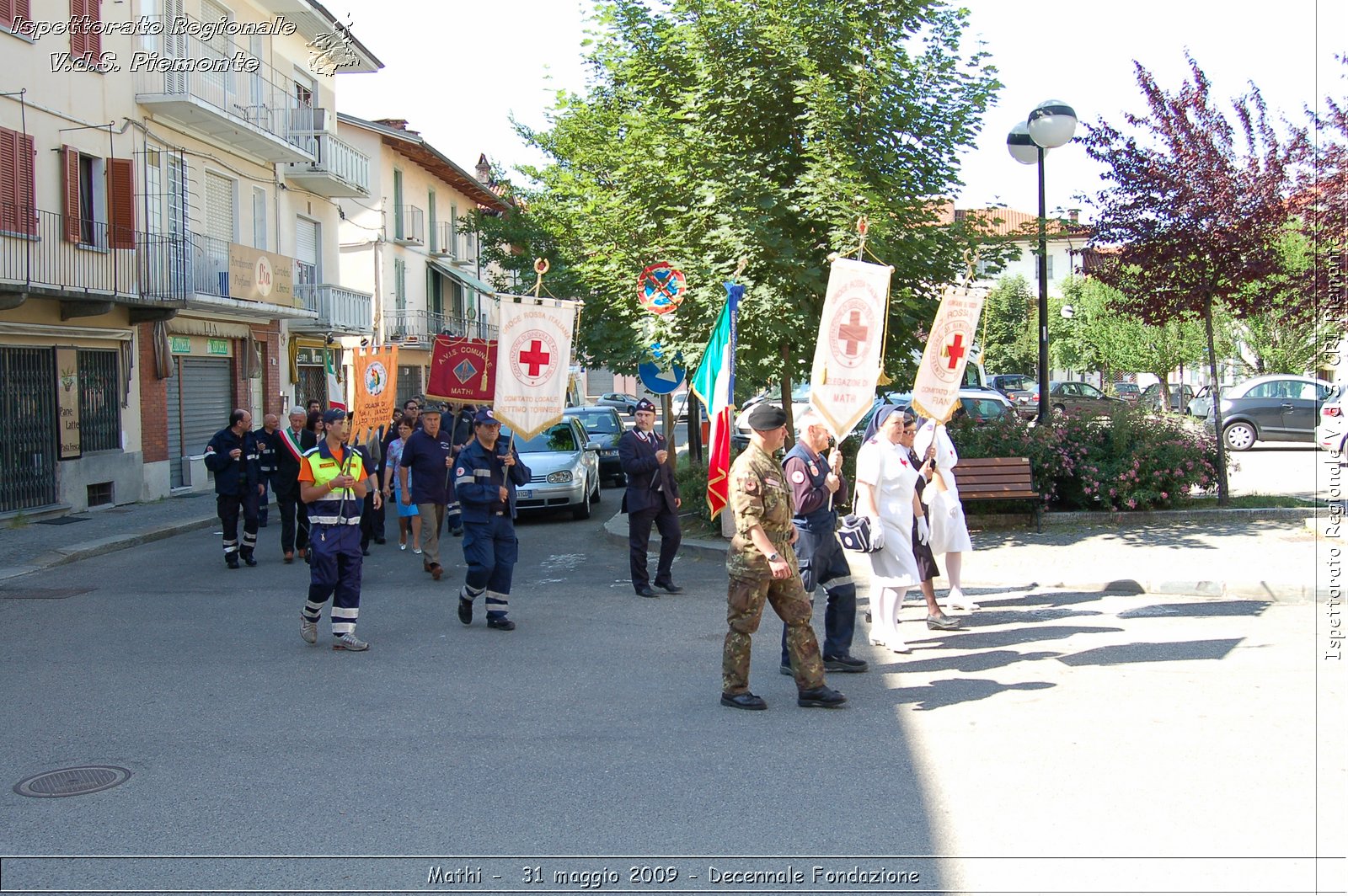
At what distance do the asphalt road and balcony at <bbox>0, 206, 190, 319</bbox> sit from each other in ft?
31.0

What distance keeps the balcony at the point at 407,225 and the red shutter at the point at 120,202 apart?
17282 millimetres

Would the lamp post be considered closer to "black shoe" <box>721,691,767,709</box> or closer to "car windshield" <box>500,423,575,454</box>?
"car windshield" <box>500,423,575,454</box>

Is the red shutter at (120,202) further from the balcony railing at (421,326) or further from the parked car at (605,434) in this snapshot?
the balcony railing at (421,326)

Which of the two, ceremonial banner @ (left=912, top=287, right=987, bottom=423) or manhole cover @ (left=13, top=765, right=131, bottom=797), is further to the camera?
ceremonial banner @ (left=912, top=287, right=987, bottom=423)

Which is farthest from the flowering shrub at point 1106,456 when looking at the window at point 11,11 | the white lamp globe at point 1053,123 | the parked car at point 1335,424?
the window at point 11,11

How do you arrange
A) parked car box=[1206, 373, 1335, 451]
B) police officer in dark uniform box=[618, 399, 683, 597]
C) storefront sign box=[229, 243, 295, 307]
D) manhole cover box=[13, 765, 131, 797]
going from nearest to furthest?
manhole cover box=[13, 765, 131, 797]
police officer in dark uniform box=[618, 399, 683, 597]
storefront sign box=[229, 243, 295, 307]
parked car box=[1206, 373, 1335, 451]

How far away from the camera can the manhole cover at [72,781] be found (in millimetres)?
5168

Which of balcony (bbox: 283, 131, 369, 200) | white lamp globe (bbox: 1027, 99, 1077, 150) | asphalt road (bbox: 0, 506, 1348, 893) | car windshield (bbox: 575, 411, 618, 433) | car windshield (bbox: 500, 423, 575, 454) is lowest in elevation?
asphalt road (bbox: 0, 506, 1348, 893)

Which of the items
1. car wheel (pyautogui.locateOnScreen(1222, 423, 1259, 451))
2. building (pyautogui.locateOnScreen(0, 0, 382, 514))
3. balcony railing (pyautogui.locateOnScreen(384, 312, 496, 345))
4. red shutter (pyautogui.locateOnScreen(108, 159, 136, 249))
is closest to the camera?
building (pyautogui.locateOnScreen(0, 0, 382, 514))

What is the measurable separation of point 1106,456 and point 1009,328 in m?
46.3

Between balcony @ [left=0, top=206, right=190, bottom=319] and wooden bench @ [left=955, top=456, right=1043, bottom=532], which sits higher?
balcony @ [left=0, top=206, right=190, bottom=319]

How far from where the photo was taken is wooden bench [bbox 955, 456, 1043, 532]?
12547mm

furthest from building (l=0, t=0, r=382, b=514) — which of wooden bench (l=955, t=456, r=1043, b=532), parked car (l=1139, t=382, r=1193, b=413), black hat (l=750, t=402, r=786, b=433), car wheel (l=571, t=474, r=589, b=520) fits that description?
parked car (l=1139, t=382, r=1193, b=413)

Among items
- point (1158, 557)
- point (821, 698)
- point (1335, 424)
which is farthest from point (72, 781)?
point (1335, 424)
